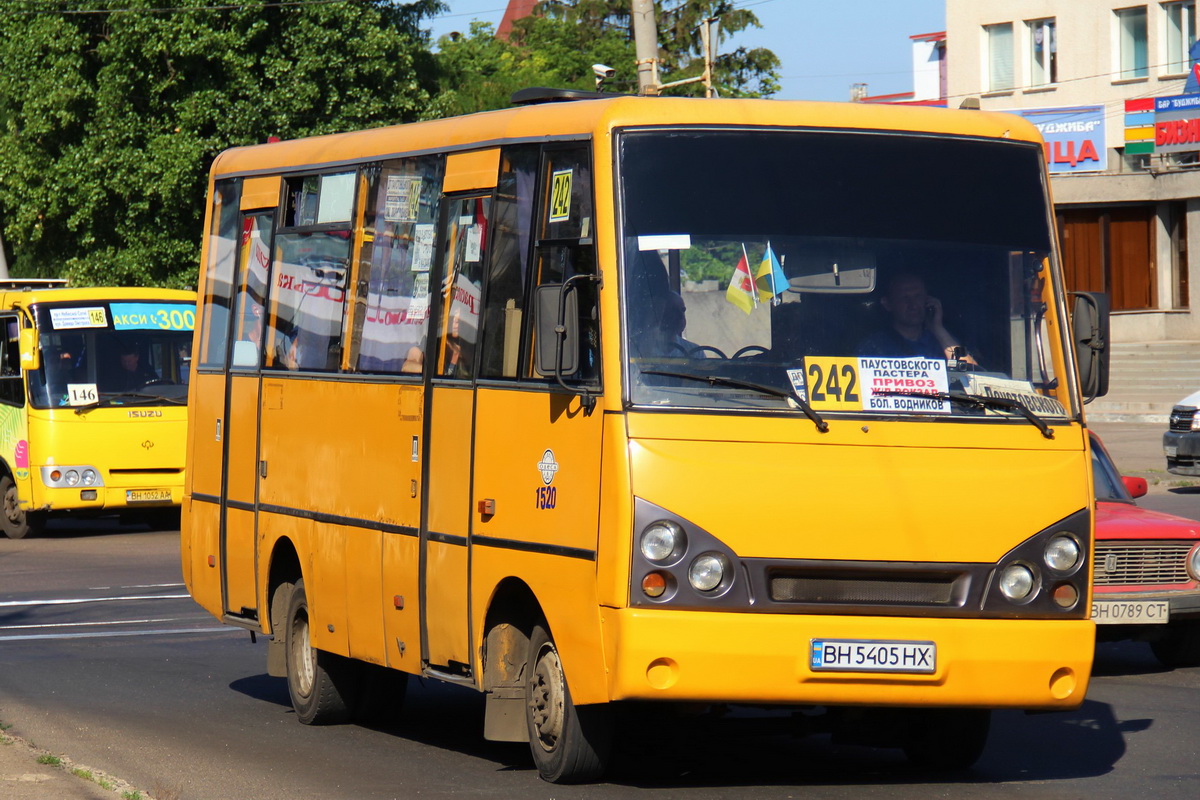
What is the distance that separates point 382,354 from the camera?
9.66 meters

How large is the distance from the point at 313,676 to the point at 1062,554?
14.3 ft

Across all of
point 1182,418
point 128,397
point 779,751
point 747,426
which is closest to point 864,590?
point 747,426

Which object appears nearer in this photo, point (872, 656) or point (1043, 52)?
point (872, 656)

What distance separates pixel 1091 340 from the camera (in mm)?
8312

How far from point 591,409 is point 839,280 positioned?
114cm

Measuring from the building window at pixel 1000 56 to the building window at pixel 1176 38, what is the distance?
5246mm

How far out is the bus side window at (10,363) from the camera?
936 inches

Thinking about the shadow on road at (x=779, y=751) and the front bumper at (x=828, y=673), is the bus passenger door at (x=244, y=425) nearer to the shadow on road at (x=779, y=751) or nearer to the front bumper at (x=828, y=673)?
the shadow on road at (x=779, y=751)

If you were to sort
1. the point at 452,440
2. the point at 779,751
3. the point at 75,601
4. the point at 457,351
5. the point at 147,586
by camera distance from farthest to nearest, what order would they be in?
the point at 147,586 → the point at 75,601 → the point at 779,751 → the point at 457,351 → the point at 452,440

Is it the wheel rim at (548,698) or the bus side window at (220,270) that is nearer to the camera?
the wheel rim at (548,698)

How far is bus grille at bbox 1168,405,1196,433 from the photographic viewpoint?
25047mm

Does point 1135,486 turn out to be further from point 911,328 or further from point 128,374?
point 128,374

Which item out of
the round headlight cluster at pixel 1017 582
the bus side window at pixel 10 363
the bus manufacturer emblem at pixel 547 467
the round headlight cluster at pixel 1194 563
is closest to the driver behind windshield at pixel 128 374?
the bus side window at pixel 10 363

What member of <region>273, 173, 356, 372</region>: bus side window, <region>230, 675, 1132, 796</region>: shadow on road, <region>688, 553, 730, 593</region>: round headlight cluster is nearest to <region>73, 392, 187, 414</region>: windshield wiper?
<region>273, 173, 356, 372</region>: bus side window
